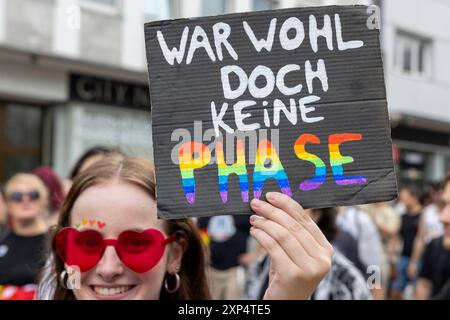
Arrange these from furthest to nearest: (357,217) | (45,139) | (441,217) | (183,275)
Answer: (45,139) → (357,217) → (441,217) → (183,275)

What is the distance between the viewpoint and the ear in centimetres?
216

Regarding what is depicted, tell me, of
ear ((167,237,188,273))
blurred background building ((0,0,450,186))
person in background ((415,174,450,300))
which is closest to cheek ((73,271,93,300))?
ear ((167,237,188,273))

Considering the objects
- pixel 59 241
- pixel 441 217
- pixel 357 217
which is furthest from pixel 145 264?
pixel 357 217

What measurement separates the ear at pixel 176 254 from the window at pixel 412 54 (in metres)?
16.4

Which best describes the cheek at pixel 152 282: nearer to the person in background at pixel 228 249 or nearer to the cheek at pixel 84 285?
the cheek at pixel 84 285

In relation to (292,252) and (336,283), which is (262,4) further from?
(292,252)

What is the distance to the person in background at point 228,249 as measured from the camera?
251 inches

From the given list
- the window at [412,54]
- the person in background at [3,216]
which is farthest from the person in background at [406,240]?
the window at [412,54]

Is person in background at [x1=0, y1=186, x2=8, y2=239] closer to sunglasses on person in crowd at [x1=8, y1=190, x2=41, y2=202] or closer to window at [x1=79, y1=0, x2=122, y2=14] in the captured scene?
sunglasses on person in crowd at [x1=8, y1=190, x2=41, y2=202]

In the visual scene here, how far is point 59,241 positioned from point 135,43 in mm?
10902

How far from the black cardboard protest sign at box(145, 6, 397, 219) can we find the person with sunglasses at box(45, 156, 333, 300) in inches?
3.9

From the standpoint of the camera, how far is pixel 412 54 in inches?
738

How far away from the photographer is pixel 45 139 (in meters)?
12.4

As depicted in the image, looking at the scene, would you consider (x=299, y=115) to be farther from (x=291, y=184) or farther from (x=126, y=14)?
(x=126, y=14)
